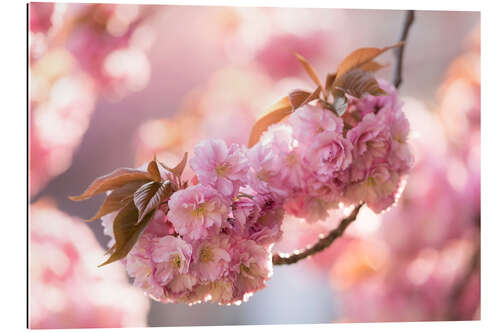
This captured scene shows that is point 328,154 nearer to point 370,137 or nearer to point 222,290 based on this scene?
point 370,137

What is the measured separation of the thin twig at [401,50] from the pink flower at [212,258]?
2.40 ft

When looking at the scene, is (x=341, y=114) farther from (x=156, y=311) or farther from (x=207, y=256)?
(x=156, y=311)

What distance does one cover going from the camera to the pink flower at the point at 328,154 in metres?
1.28

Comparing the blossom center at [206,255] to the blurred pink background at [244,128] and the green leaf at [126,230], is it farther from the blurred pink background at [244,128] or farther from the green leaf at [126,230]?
the blurred pink background at [244,128]

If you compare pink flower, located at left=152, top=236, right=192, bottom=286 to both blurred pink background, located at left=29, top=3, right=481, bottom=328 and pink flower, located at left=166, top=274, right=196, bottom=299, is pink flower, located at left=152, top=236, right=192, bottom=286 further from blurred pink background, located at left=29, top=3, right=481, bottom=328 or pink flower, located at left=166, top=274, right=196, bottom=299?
blurred pink background, located at left=29, top=3, right=481, bottom=328

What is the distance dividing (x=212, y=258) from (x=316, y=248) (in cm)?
37

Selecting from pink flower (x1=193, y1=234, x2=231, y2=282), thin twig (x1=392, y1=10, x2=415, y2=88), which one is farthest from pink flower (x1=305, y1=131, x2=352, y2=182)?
thin twig (x1=392, y1=10, x2=415, y2=88)

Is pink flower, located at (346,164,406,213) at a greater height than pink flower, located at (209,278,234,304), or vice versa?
pink flower, located at (346,164,406,213)

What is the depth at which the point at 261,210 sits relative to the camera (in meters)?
1.28

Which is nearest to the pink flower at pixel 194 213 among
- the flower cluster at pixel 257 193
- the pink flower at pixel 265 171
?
the flower cluster at pixel 257 193

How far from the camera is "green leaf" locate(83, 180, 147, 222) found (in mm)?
1257

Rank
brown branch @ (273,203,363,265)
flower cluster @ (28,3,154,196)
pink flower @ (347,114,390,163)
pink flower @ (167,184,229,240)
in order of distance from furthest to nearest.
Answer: flower cluster @ (28,3,154,196) → brown branch @ (273,203,363,265) → pink flower @ (347,114,390,163) → pink flower @ (167,184,229,240)

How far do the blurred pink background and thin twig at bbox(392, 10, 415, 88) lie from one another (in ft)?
0.06

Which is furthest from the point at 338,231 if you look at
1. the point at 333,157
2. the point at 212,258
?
the point at 212,258
